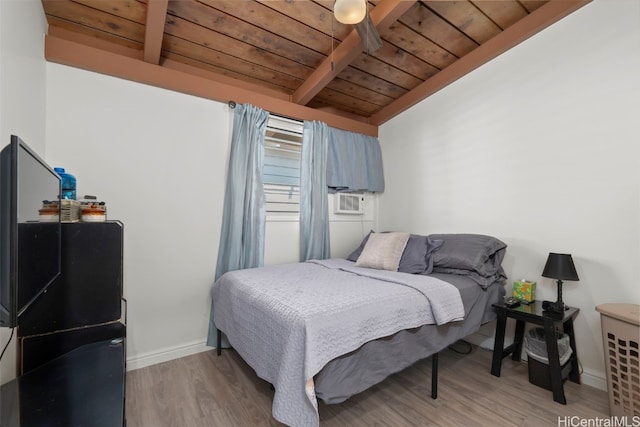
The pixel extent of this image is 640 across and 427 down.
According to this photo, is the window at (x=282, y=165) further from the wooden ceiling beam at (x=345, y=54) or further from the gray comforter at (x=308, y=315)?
the gray comforter at (x=308, y=315)

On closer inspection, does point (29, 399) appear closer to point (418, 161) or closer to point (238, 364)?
point (238, 364)

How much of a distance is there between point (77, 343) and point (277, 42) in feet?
7.85

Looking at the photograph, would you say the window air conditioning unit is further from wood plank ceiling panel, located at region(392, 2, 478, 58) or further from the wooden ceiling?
wood plank ceiling panel, located at region(392, 2, 478, 58)

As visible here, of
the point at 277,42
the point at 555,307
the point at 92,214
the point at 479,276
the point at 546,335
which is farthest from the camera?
the point at 277,42

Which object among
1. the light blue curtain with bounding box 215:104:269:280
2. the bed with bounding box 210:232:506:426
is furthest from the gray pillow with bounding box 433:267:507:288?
the light blue curtain with bounding box 215:104:269:280

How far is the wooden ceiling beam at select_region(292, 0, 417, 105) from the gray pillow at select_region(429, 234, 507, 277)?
1780 millimetres

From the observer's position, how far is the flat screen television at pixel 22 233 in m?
0.72

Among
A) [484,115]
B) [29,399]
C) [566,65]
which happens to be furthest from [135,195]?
[566,65]

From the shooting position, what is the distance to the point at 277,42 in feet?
7.45

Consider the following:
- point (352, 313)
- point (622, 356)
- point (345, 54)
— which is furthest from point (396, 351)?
point (345, 54)

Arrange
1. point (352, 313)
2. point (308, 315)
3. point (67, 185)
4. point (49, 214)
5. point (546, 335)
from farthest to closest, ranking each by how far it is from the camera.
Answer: point (546, 335) < point (67, 185) < point (352, 313) < point (308, 315) < point (49, 214)

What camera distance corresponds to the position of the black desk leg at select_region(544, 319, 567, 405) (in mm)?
1700

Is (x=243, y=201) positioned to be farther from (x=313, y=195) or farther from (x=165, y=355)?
(x=165, y=355)

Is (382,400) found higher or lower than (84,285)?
lower
